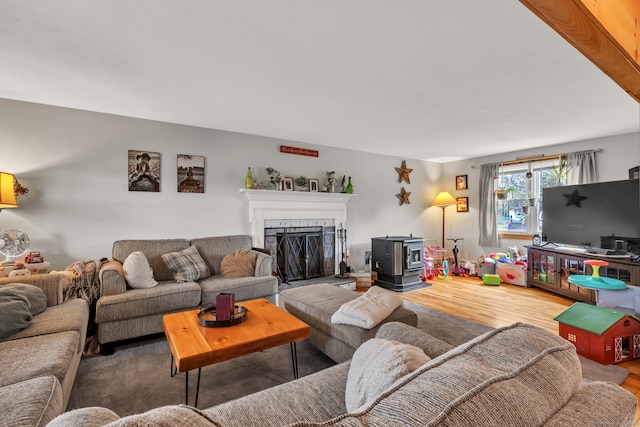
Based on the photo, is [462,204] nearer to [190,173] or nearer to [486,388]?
[190,173]

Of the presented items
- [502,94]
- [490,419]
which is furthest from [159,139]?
[490,419]

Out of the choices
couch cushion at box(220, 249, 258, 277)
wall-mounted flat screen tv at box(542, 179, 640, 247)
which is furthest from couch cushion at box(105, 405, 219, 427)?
wall-mounted flat screen tv at box(542, 179, 640, 247)

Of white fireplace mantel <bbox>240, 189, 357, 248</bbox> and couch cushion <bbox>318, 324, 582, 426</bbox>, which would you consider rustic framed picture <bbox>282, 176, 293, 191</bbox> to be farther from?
couch cushion <bbox>318, 324, 582, 426</bbox>

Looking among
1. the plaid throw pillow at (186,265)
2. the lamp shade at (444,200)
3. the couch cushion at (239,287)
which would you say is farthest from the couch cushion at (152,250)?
the lamp shade at (444,200)

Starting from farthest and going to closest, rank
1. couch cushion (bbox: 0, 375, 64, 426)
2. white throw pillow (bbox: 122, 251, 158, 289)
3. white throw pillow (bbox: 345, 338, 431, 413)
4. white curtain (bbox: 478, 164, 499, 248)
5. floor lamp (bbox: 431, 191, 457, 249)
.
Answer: floor lamp (bbox: 431, 191, 457, 249) < white curtain (bbox: 478, 164, 499, 248) < white throw pillow (bbox: 122, 251, 158, 289) < couch cushion (bbox: 0, 375, 64, 426) < white throw pillow (bbox: 345, 338, 431, 413)

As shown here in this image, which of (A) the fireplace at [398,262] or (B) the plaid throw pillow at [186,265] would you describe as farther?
(A) the fireplace at [398,262]

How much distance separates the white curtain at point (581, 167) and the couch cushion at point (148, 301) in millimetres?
5498

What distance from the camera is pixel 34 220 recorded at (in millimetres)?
3045

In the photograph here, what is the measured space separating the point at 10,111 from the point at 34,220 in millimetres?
1094

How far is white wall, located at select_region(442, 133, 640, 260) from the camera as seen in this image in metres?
4.14

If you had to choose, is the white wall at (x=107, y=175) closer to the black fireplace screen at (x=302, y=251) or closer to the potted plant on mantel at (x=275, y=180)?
the potted plant on mantel at (x=275, y=180)

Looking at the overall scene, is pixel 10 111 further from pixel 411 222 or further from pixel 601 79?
pixel 411 222

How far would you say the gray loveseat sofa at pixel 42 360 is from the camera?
1.12 meters

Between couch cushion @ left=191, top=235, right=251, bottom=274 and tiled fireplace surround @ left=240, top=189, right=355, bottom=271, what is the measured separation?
0.47 m
